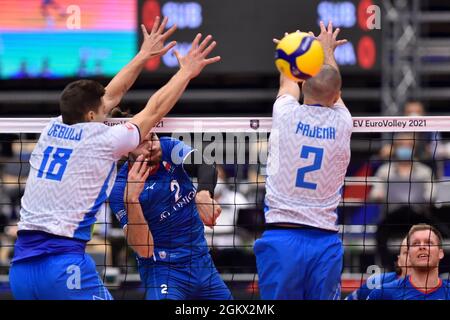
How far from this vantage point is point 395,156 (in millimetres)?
14297

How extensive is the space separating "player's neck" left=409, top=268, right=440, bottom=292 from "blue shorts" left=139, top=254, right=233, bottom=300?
1.55 m

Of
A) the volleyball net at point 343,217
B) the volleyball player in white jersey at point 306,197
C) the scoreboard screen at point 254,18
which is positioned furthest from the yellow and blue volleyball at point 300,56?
the scoreboard screen at point 254,18

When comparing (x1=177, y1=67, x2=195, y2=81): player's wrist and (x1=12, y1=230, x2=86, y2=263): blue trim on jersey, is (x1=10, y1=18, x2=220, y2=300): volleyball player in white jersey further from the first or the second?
(x1=177, y1=67, x2=195, y2=81): player's wrist

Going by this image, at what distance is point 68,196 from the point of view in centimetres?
785

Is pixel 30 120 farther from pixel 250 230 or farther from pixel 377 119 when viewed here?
pixel 250 230

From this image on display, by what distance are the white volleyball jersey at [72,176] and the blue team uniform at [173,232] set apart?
4.33 ft

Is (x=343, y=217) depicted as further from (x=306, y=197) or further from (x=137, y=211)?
(x=306, y=197)

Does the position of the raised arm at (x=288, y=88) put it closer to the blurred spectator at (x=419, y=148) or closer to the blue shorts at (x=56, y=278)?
the blue shorts at (x=56, y=278)

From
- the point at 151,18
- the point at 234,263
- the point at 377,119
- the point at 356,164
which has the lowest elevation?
the point at 234,263

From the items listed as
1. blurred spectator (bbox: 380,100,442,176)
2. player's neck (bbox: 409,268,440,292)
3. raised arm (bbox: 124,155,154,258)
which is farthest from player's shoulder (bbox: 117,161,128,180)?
blurred spectator (bbox: 380,100,442,176)

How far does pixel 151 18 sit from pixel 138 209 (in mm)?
5944

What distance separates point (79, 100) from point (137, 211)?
4.71 feet
